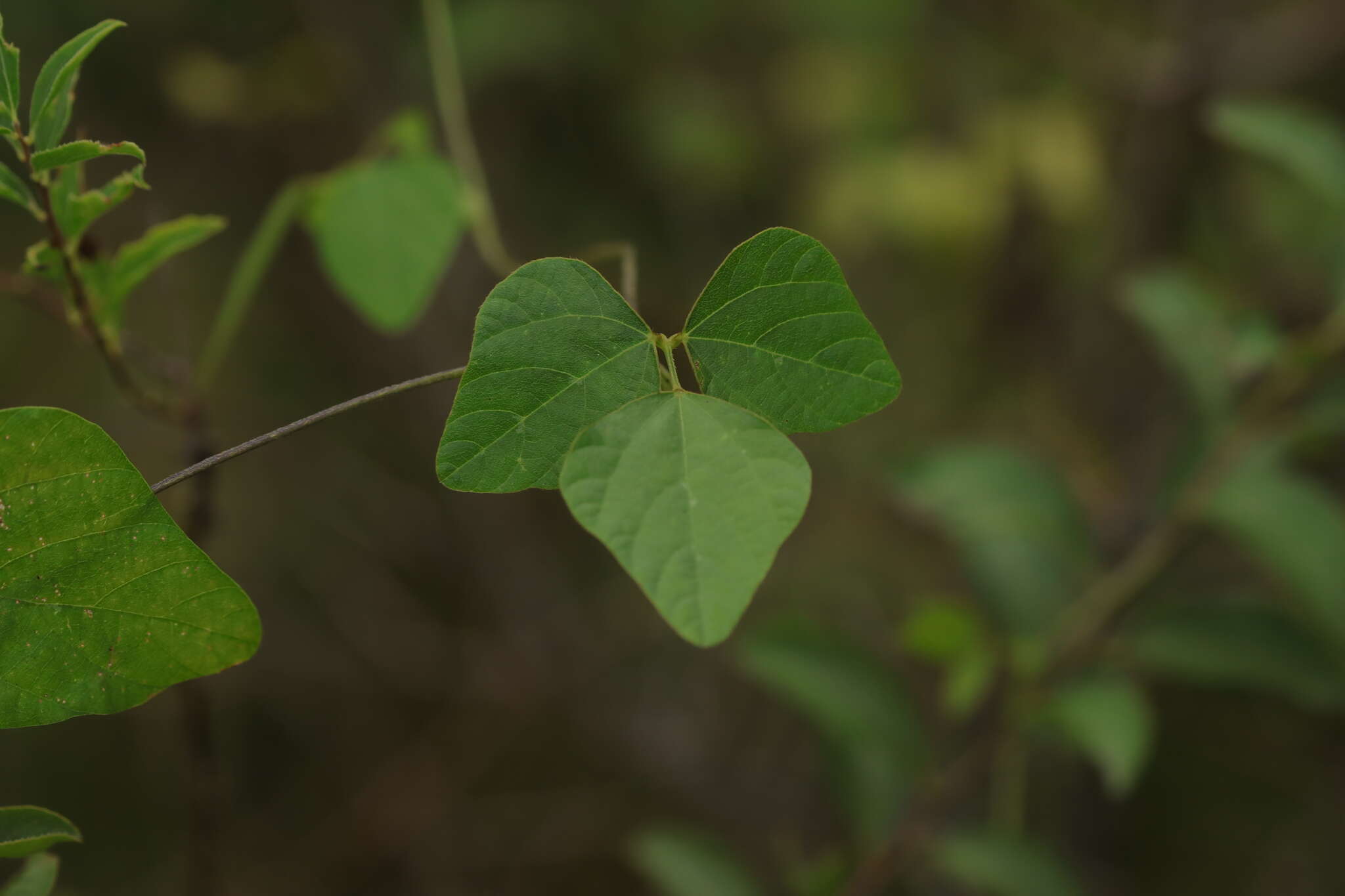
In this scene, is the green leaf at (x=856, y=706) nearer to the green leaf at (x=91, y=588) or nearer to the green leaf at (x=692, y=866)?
the green leaf at (x=692, y=866)

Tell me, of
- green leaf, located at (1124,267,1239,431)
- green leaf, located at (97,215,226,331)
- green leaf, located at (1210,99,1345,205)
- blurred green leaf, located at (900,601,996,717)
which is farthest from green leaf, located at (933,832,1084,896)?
green leaf, located at (97,215,226,331)

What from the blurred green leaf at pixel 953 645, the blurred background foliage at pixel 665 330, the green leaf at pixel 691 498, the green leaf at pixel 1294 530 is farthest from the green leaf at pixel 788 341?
the blurred background foliage at pixel 665 330

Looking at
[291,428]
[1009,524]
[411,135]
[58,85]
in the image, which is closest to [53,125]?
[58,85]

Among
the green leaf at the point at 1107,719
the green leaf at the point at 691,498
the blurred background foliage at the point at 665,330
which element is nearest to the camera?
the green leaf at the point at 691,498

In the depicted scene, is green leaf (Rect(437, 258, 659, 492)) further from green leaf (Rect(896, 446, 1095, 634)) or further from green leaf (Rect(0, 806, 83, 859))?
green leaf (Rect(896, 446, 1095, 634))

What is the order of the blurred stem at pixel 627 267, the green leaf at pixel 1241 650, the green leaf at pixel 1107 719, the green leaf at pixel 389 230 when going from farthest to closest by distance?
the green leaf at pixel 1241 650 < the green leaf at pixel 1107 719 < the green leaf at pixel 389 230 < the blurred stem at pixel 627 267

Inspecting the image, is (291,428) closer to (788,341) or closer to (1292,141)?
(788,341)
